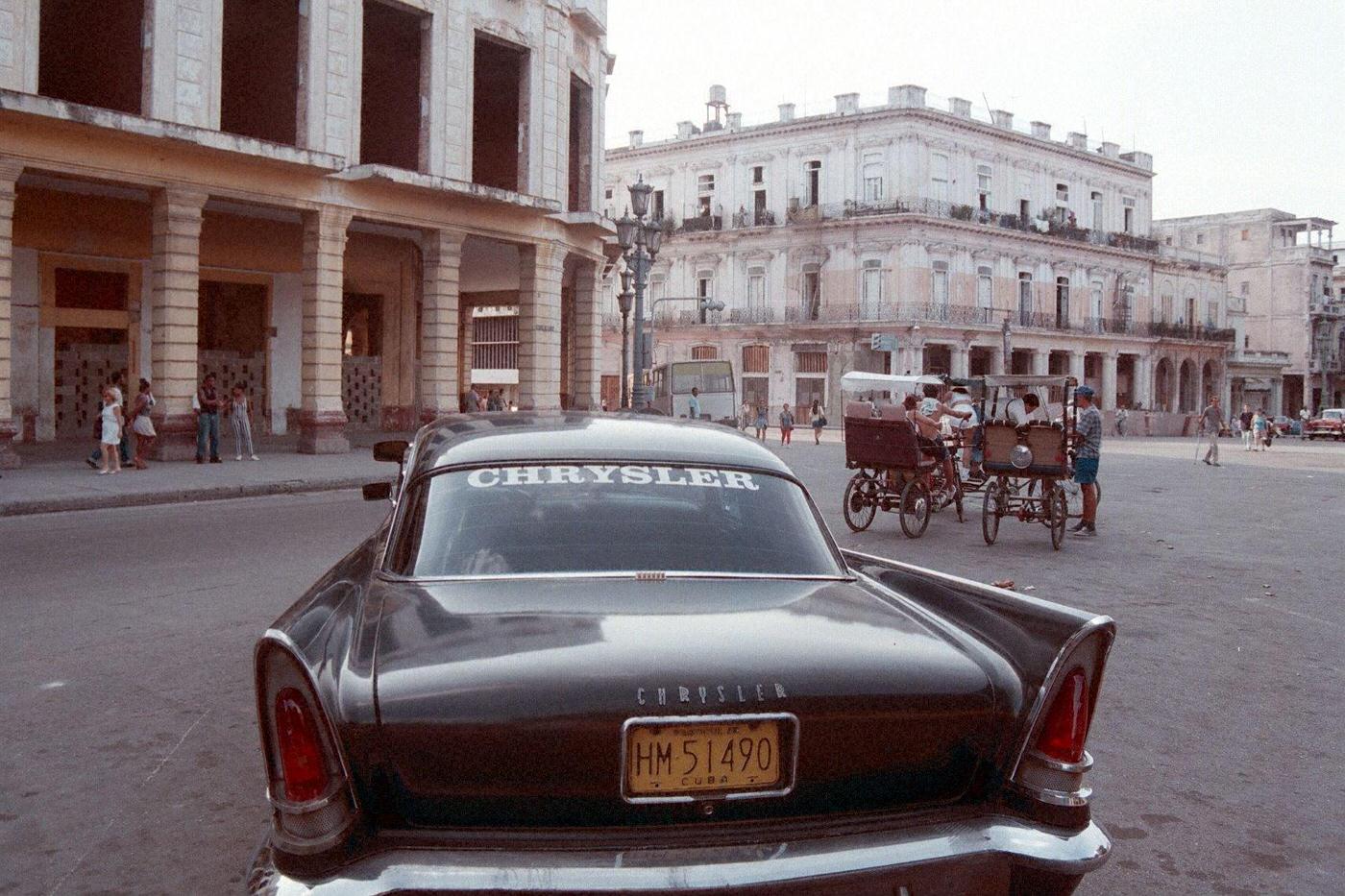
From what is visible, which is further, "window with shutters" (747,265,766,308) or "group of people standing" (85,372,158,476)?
"window with shutters" (747,265,766,308)

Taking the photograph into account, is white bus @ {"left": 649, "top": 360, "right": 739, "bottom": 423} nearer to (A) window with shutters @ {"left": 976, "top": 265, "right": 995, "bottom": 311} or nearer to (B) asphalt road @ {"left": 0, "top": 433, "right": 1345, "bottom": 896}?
(A) window with shutters @ {"left": 976, "top": 265, "right": 995, "bottom": 311}

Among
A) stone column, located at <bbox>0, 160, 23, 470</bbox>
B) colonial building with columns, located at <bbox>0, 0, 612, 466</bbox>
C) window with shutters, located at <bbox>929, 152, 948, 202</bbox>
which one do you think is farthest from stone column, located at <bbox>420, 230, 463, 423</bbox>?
window with shutters, located at <bbox>929, 152, 948, 202</bbox>

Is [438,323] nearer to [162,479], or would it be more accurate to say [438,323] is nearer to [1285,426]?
[162,479]

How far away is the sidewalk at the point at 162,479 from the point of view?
13938 millimetres

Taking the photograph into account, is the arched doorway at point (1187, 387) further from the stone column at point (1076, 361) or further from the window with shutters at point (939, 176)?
the window with shutters at point (939, 176)

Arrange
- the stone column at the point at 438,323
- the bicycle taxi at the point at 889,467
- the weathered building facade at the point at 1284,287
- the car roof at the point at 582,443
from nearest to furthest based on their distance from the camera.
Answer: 1. the car roof at the point at 582,443
2. the bicycle taxi at the point at 889,467
3. the stone column at the point at 438,323
4. the weathered building facade at the point at 1284,287

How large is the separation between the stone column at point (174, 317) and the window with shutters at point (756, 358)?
36871 mm

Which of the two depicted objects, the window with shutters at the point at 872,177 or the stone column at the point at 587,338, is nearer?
the stone column at the point at 587,338

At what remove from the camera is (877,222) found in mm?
51531

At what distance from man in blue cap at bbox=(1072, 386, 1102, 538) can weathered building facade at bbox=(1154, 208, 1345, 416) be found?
7202 cm

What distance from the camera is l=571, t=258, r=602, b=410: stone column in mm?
31828

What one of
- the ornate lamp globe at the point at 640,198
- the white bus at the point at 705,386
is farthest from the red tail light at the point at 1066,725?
the white bus at the point at 705,386

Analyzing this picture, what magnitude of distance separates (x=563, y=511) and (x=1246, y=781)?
3.09 metres

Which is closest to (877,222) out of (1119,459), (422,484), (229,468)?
(1119,459)
